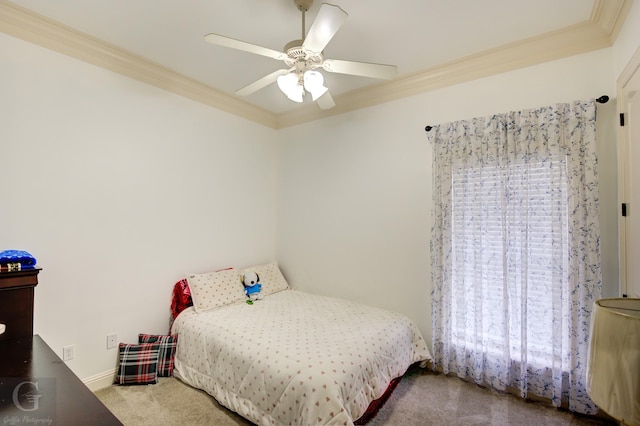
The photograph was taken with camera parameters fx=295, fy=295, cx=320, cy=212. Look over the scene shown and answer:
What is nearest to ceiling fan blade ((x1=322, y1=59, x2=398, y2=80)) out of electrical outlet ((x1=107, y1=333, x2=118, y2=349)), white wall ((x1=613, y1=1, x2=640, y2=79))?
white wall ((x1=613, y1=1, x2=640, y2=79))

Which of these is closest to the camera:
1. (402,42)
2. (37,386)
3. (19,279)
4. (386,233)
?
(37,386)

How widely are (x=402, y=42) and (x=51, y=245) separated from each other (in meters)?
3.02

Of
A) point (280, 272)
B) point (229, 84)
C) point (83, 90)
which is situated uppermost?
point (229, 84)

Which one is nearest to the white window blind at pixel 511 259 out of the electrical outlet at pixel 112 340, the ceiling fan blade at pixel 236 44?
the ceiling fan blade at pixel 236 44

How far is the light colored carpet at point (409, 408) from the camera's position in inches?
78.0

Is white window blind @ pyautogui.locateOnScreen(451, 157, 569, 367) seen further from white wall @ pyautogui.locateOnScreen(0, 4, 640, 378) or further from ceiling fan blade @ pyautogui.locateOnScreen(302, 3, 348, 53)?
ceiling fan blade @ pyautogui.locateOnScreen(302, 3, 348, 53)

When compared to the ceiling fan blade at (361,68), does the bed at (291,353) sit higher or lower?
lower

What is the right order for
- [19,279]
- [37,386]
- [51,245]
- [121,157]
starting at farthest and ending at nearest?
[121,157] → [51,245] → [19,279] → [37,386]

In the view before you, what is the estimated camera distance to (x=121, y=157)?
98.4 inches

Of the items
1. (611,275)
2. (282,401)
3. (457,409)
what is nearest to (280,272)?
(282,401)

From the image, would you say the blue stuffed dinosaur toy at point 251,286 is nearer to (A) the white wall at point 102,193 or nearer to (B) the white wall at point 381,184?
(A) the white wall at point 102,193

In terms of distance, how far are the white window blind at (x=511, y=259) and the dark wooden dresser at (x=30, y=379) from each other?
243 centimetres

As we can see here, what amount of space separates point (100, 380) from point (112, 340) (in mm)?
294

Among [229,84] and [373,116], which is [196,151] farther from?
[373,116]
